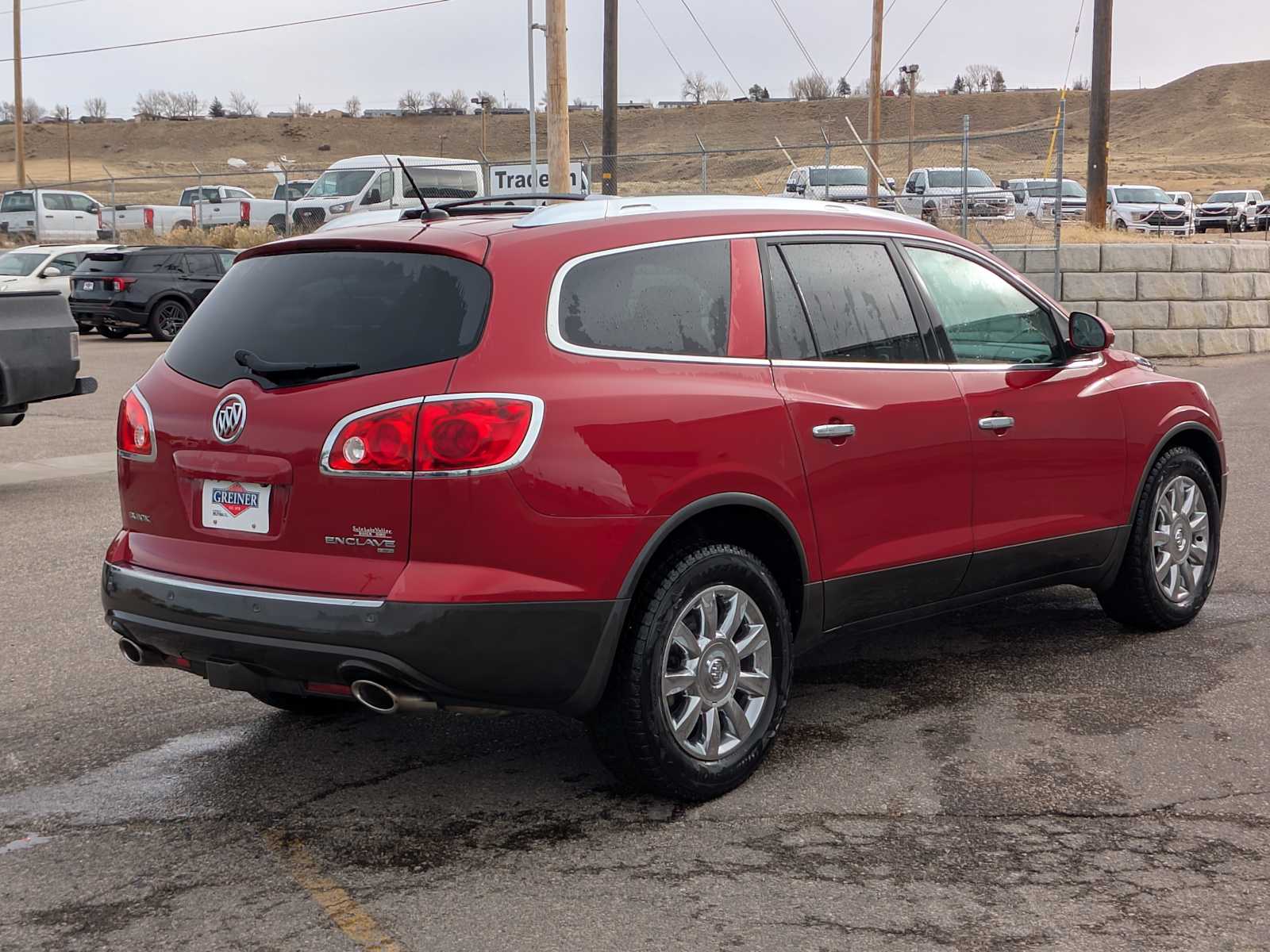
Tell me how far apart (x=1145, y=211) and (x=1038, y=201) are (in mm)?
17783

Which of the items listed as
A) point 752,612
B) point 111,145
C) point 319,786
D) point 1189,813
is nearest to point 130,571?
point 319,786

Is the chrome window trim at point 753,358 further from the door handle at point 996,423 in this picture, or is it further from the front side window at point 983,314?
the door handle at point 996,423

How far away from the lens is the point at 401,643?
12.6ft

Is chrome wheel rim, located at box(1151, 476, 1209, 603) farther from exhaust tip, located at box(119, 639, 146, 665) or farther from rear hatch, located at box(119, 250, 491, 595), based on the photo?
exhaust tip, located at box(119, 639, 146, 665)

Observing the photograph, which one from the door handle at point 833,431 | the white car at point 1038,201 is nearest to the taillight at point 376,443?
the door handle at point 833,431

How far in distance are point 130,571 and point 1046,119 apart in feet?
338

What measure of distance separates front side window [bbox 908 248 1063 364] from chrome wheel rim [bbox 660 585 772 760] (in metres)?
1.48

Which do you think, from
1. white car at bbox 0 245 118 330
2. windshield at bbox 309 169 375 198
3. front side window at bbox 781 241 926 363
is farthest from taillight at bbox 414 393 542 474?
windshield at bbox 309 169 375 198

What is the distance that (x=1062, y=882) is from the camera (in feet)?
12.3

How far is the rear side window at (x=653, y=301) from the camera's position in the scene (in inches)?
167

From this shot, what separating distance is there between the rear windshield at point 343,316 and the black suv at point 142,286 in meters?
20.6

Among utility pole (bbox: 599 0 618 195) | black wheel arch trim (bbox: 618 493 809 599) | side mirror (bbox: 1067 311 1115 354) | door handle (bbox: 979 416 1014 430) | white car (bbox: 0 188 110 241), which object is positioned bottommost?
black wheel arch trim (bbox: 618 493 809 599)

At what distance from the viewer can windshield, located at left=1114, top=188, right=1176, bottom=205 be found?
39.7 meters

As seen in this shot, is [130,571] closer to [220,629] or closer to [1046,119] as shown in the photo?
[220,629]
